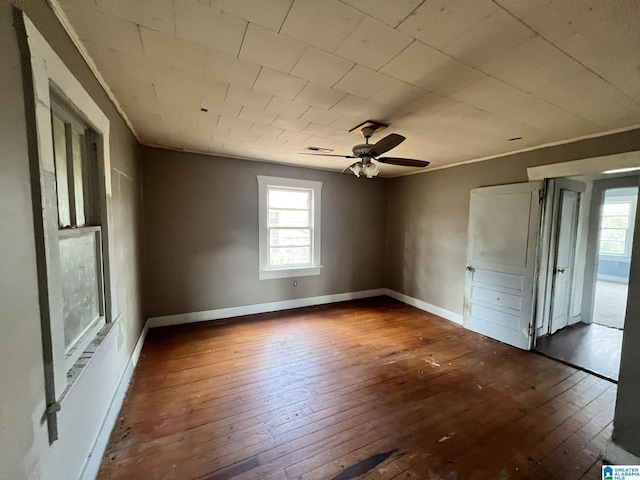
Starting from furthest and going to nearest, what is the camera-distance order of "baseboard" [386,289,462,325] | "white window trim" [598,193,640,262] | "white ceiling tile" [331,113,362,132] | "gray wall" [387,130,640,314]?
"white window trim" [598,193,640,262], "baseboard" [386,289,462,325], "gray wall" [387,130,640,314], "white ceiling tile" [331,113,362,132]

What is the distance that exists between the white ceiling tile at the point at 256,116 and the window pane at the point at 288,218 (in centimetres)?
205

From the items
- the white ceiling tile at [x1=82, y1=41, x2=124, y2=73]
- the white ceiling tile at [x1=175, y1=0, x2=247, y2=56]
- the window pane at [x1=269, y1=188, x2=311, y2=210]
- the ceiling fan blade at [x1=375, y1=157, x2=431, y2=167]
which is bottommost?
the window pane at [x1=269, y1=188, x2=311, y2=210]

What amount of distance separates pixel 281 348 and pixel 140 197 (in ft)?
8.67

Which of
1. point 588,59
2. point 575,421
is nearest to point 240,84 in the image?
point 588,59

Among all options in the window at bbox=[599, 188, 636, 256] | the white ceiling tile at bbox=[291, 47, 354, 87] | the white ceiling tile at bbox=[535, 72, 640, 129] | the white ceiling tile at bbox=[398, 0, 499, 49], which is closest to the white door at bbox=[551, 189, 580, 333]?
the white ceiling tile at bbox=[535, 72, 640, 129]

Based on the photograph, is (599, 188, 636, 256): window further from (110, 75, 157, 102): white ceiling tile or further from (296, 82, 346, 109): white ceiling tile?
(110, 75, 157, 102): white ceiling tile

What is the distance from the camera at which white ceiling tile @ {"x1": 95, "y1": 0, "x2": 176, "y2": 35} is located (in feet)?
3.84

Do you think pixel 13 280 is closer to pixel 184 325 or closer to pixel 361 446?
pixel 361 446

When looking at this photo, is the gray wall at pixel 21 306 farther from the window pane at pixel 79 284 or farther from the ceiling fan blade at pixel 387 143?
the ceiling fan blade at pixel 387 143

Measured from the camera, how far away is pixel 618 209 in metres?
7.34

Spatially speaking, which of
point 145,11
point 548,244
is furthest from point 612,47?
point 548,244

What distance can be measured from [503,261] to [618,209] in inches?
281

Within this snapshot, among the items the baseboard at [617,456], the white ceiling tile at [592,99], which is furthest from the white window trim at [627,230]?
the baseboard at [617,456]

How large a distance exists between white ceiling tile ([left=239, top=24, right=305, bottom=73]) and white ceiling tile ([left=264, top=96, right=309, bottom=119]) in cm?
45
